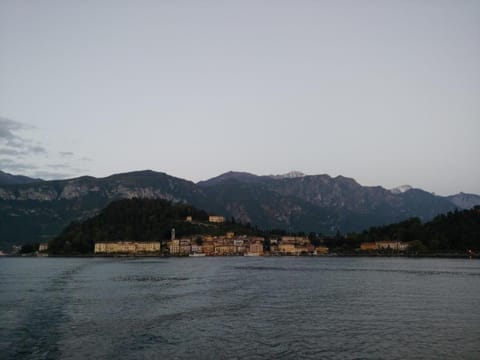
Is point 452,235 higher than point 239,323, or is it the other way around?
point 452,235

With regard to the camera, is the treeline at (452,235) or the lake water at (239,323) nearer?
the lake water at (239,323)

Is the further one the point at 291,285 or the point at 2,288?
the point at 291,285

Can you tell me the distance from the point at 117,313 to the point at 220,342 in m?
12.7

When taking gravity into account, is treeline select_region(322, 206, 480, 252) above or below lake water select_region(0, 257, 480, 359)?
above

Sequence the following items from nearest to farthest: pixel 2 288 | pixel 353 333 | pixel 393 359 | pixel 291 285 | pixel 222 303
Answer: pixel 393 359 < pixel 353 333 < pixel 222 303 < pixel 2 288 < pixel 291 285

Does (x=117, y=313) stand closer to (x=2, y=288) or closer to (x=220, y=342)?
(x=220, y=342)

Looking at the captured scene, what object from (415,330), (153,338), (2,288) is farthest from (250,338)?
(2,288)

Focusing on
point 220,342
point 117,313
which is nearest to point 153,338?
point 220,342

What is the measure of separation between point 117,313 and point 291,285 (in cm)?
2948

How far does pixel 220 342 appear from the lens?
2923 cm

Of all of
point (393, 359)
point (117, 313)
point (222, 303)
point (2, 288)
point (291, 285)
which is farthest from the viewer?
point (291, 285)

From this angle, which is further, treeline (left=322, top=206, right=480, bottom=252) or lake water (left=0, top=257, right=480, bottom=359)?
treeline (left=322, top=206, right=480, bottom=252)

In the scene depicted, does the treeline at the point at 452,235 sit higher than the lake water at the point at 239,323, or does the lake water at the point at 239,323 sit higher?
the treeline at the point at 452,235

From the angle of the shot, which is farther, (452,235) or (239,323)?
(452,235)
